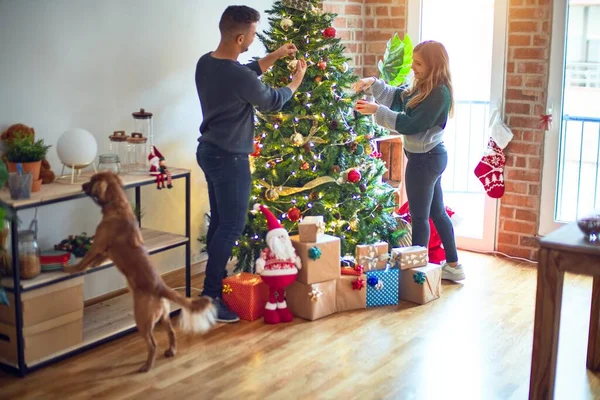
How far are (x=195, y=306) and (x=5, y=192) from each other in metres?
0.95

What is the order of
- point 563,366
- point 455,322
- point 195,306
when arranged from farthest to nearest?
point 455,322 → point 563,366 → point 195,306

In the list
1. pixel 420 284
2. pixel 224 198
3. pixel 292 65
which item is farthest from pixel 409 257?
pixel 292 65

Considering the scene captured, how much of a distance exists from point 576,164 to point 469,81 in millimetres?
1643

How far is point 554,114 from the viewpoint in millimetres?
5078

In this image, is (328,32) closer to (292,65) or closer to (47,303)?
(292,65)

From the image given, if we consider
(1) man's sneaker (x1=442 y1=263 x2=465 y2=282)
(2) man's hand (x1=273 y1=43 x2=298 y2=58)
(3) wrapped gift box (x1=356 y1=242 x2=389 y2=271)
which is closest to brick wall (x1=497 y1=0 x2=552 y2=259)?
(1) man's sneaker (x1=442 y1=263 x2=465 y2=282)

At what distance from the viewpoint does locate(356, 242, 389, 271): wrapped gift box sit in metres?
4.27

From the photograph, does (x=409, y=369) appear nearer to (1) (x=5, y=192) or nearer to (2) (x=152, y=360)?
(2) (x=152, y=360)

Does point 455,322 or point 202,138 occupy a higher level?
point 202,138

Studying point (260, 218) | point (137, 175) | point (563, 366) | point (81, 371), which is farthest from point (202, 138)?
point (563, 366)

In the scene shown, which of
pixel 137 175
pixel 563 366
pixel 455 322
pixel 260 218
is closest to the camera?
pixel 563 366

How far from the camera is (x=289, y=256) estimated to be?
3961mm

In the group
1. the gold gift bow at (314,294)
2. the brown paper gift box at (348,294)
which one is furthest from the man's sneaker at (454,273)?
the gold gift bow at (314,294)

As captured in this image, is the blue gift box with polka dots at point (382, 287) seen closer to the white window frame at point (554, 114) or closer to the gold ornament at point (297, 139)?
the gold ornament at point (297, 139)
